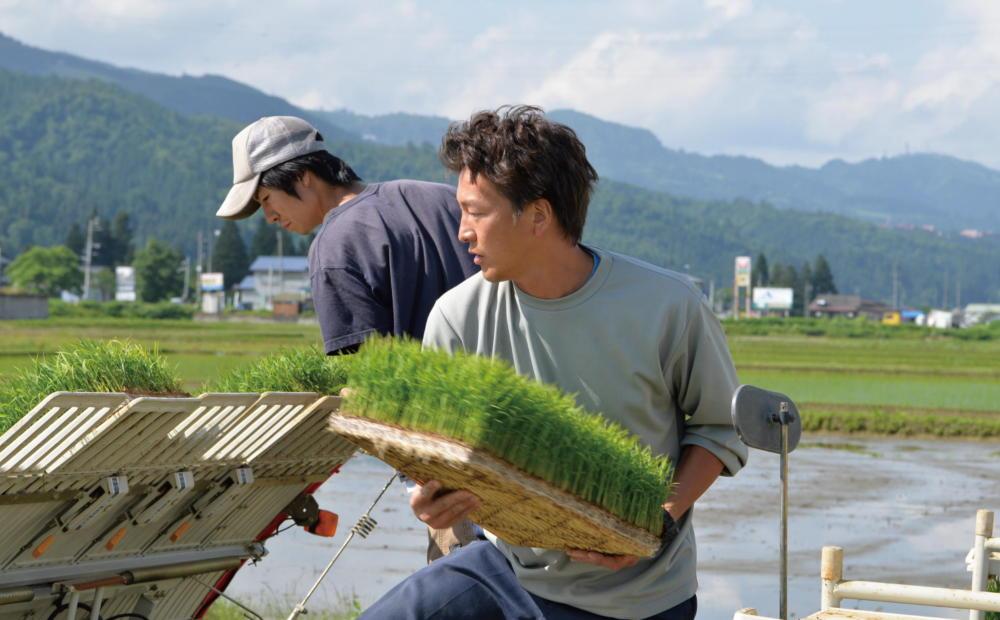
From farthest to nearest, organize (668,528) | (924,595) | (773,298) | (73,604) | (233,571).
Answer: (773,298) → (233,571) → (73,604) → (924,595) → (668,528)

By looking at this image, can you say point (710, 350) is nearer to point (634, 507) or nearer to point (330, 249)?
point (634, 507)

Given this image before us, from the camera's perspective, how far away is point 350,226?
448 centimetres

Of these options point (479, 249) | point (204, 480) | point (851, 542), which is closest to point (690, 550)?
point (479, 249)

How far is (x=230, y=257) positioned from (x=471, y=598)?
158 meters

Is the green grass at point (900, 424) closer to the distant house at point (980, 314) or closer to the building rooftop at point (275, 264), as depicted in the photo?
the building rooftop at point (275, 264)

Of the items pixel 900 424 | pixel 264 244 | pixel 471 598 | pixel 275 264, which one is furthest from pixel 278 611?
pixel 264 244

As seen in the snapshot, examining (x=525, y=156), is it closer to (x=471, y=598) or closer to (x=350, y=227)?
(x=471, y=598)

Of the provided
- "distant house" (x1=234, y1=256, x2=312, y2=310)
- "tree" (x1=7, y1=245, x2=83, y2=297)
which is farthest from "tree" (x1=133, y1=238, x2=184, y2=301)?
"distant house" (x1=234, y1=256, x2=312, y2=310)

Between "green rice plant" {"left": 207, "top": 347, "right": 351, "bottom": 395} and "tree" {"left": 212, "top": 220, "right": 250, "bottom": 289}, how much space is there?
500 ft

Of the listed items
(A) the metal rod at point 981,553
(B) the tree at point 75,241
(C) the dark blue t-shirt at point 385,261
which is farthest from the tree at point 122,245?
(C) the dark blue t-shirt at point 385,261

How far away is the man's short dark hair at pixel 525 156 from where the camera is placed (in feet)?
9.63

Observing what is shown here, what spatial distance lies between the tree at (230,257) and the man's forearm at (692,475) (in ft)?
507

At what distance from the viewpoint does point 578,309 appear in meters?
3.05

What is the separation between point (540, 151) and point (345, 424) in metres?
0.71
